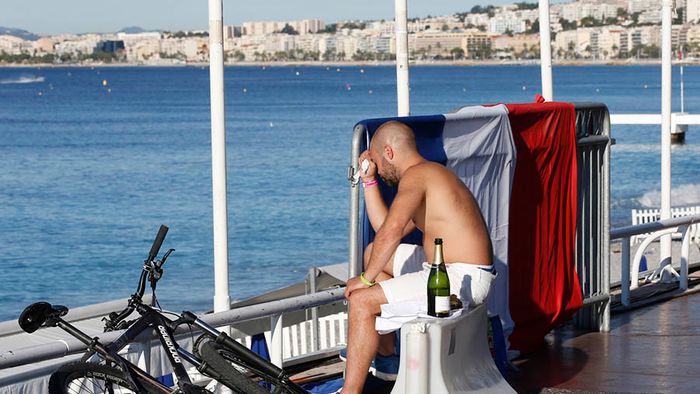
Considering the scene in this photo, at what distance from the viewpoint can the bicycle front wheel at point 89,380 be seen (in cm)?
594

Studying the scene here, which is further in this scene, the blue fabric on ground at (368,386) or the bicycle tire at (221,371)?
the blue fabric on ground at (368,386)

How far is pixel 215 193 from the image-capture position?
811cm

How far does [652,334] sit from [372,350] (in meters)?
3.68

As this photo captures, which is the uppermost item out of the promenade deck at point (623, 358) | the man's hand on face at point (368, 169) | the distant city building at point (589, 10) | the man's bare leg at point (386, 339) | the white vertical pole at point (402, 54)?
the distant city building at point (589, 10)

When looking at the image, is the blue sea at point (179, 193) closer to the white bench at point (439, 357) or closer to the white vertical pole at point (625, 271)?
the white vertical pole at point (625, 271)

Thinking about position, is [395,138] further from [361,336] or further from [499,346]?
[499,346]

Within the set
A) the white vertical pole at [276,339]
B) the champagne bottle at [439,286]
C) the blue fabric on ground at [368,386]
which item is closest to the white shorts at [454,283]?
the champagne bottle at [439,286]

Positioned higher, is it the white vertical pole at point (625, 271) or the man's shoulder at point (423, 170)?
the man's shoulder at point (423, 170)

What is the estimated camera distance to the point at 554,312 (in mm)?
9070

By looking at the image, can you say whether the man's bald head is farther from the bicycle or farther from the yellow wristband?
the bicycle

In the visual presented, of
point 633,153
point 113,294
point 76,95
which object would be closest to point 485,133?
point 113,294

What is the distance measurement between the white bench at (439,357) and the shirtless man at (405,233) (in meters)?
0.25

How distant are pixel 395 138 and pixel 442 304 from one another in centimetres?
102

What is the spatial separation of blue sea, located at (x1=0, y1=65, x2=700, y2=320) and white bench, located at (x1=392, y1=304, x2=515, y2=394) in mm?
21100
